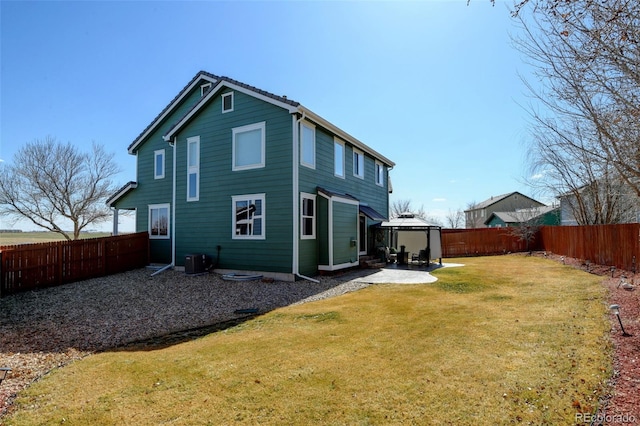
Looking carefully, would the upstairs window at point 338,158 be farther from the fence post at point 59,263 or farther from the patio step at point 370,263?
the fence post at point 59,263

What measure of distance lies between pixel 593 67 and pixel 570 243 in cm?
1735

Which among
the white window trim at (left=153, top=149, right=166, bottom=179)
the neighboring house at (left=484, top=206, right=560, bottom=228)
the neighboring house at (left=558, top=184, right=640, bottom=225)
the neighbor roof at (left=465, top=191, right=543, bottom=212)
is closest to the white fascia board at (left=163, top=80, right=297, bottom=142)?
the white window trim at (left=153, top=149, right=166, bottom=179)

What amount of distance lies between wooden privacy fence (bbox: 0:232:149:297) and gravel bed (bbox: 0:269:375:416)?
1.88 feet

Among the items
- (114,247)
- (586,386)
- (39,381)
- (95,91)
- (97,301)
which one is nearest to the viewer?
(586,386)

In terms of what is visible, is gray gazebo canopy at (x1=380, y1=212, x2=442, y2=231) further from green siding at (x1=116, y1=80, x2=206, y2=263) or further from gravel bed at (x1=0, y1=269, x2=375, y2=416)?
green siding at (x1=116, y1=80, x2=206, y2=263)

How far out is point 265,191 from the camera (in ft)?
38.6

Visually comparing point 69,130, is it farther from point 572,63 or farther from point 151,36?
point 572,63

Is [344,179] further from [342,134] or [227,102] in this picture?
[227,102]

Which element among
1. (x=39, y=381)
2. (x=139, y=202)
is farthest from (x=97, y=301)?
(x=139, y=202)

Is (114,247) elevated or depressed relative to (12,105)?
depressed

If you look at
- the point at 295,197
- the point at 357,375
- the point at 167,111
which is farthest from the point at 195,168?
the point at 357,375

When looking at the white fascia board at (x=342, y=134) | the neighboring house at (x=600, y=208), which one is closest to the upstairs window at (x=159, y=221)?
the white fascia board at (x=342, y=134)

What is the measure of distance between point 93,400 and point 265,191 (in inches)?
342

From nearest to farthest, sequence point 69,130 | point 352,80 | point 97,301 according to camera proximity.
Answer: point 97,301 < point 352,80 < point 69,130
